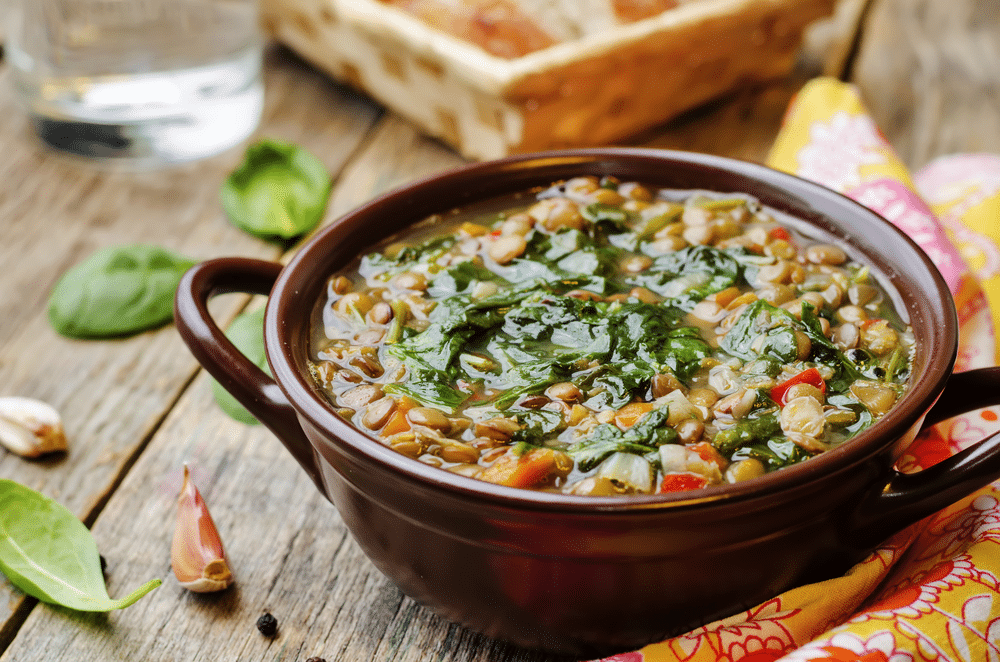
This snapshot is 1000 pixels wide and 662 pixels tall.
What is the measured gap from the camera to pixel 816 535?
1.89 metres

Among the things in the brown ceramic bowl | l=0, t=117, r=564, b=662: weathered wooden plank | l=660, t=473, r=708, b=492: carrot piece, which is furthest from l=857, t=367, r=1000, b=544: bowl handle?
l=0, t=117, r=564, b=662: weathered wooden plank

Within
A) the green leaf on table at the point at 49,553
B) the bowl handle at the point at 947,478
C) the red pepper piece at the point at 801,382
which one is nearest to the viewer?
the bowl handle at the point at 947,478

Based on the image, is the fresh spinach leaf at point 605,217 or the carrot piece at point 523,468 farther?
the fresh spinach leaf at point 605,217

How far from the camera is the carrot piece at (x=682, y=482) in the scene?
179 cm

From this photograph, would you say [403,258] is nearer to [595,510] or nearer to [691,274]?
[691,274]

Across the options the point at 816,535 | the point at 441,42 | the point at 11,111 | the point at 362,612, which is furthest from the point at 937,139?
the point at 11,111

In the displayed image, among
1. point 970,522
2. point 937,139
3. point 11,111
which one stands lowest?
point 11,111

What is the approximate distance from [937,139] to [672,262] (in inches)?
97.0

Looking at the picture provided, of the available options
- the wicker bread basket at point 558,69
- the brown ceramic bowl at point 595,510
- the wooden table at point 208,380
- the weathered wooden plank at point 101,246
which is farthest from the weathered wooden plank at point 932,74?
the weathered wooden plank at point 101,246

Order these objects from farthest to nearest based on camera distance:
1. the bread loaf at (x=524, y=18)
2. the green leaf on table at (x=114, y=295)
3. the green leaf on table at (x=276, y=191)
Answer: the bread loaf at (x=524, y=18), the green leaf on table at (x=276, y=191), the green leaf on table at (x=114, y=295)

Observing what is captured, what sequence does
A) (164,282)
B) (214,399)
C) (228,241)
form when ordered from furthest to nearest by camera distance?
(228,241) < (164,282) < (214,399)

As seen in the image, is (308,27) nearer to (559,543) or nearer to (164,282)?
(164,282)

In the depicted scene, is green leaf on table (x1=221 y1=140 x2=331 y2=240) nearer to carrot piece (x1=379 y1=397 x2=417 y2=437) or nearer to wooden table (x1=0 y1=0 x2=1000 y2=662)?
wooden table (x1=0 y1=0 x2=1000 y2=662)

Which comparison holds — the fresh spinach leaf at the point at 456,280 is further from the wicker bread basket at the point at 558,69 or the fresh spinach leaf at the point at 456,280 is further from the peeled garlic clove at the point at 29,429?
the wicker bread basket at the point at 558,69
